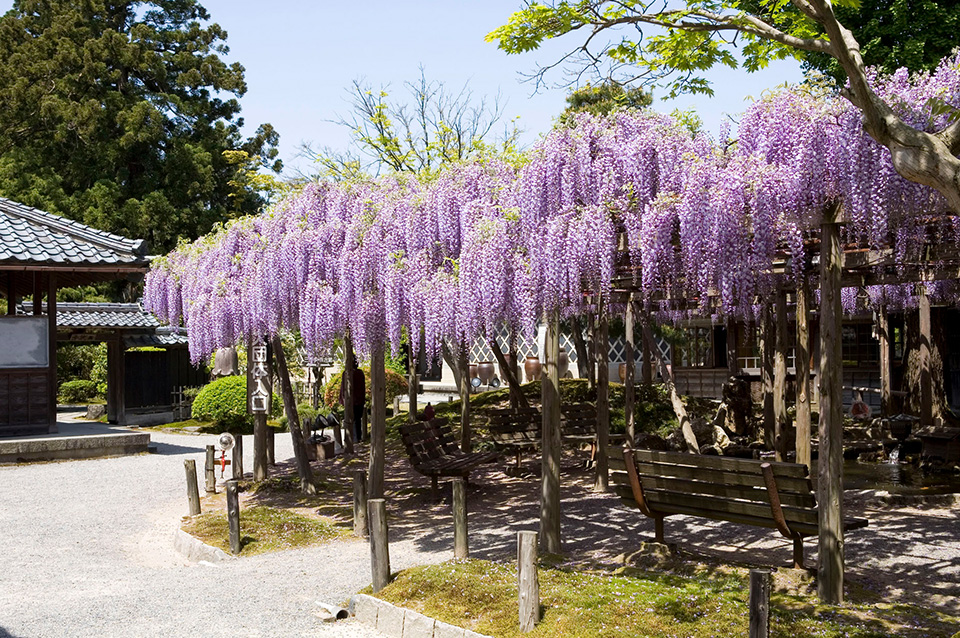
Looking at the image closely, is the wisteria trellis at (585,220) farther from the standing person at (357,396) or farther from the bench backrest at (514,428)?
the standing person at (357,396)

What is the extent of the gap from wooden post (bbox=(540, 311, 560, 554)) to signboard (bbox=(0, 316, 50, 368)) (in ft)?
40.4

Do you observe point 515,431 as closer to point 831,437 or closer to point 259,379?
point 259,379

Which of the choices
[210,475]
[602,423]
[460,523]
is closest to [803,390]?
[602,423]

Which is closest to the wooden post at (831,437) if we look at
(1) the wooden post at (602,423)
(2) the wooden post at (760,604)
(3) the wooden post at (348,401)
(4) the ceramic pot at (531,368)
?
(2) the wooden post at (760,604)

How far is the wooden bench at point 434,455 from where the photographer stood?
1101 cm

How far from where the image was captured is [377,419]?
9.62 metres

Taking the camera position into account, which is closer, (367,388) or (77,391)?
(367,388)

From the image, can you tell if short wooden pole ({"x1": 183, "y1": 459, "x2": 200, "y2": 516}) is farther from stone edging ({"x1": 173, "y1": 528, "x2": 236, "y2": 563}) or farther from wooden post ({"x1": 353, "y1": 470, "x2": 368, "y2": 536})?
wooden post ({"x1": 353, "y1": 470, "x2": 368, "y2": 536})

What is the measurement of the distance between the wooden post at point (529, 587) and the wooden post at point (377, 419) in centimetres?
388

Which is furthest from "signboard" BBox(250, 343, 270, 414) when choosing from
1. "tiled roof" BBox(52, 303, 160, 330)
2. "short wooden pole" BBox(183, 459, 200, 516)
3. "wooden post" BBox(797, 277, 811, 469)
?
"tiled roof" BBox(52, 303, 160, 330)

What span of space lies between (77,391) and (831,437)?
27330 millimetres

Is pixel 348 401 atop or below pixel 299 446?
atop

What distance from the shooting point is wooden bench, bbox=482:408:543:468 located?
43.1ft

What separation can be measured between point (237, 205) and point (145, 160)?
3.42m
